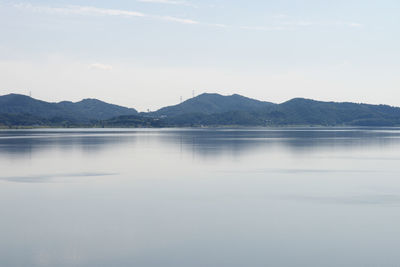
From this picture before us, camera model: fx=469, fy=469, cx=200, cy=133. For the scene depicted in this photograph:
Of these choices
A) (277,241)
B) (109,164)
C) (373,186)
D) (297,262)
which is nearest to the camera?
(297,262)

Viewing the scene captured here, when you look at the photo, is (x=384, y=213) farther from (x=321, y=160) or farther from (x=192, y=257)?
(x=321, y=160)

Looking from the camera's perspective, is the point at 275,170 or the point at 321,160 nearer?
the point at 275,170

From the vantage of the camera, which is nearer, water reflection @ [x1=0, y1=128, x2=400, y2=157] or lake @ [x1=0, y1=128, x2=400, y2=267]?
lake @ [x1=0, y1=128, x2=400, y2=267]

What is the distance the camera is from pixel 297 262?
14.5 meters

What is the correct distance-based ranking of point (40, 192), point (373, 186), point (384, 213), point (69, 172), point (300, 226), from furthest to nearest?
point (69, 172) → point (373, 186) → point (40, 192) → point (384, 213) → point (300, 226)

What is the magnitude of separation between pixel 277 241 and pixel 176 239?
3.65m

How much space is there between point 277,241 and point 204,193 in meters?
11.7

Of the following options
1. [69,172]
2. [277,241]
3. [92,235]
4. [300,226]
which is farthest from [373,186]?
[69,172]

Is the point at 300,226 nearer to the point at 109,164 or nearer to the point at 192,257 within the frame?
the point at 192,257

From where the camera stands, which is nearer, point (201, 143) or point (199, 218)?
point (199, 218)

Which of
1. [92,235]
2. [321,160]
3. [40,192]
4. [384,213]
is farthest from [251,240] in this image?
[321,160]

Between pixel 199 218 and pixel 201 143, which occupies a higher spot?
pixel 199 218

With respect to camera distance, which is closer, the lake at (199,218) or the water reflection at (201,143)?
the lake at (199,218)

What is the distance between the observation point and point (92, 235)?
17.5 metres
